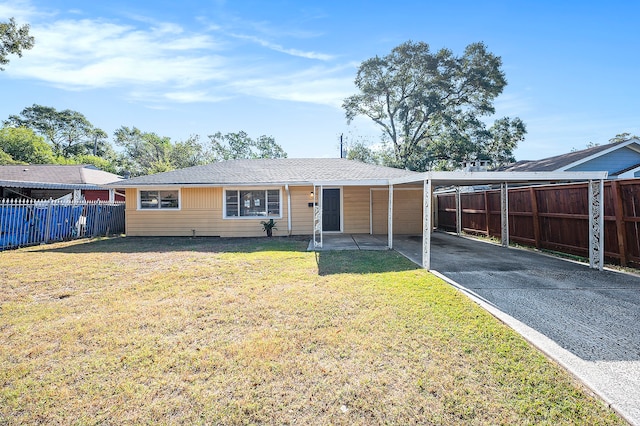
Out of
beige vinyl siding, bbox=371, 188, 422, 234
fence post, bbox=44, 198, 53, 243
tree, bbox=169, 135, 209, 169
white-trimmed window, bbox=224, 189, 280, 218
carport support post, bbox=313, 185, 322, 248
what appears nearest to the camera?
carport support post, bbox=313, 185, 322, 248

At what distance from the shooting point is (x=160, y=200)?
38.0 feet

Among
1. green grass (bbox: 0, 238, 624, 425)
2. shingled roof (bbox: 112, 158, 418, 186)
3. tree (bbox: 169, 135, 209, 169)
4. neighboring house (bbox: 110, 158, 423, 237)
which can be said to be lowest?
green grass (bbox: 0, 238, 624, 425)

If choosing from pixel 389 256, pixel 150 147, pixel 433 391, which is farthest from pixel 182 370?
pixel 150 147

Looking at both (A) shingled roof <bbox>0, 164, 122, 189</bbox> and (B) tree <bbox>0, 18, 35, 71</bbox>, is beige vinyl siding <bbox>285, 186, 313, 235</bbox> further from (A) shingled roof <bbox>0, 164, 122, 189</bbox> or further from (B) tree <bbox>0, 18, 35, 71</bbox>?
(A) shingled roof <bbox>0, 164, 122, 189</bbox>

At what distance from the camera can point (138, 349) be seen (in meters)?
2.87

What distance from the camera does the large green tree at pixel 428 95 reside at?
68.4 feet

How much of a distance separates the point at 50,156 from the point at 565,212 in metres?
42.9

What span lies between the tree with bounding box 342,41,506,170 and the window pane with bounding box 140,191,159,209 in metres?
18.4

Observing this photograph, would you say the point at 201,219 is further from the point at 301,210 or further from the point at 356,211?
the point at 356,211

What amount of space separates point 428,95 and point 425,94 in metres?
0.31

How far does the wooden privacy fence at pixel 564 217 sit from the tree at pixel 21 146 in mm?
40569

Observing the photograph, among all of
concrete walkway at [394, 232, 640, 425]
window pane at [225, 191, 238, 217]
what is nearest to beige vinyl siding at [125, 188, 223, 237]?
window pane at [225, 191, 238, 217]

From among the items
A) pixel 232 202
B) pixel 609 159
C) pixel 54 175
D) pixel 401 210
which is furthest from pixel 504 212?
pixel 54 175

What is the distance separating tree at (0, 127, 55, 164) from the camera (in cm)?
2812
